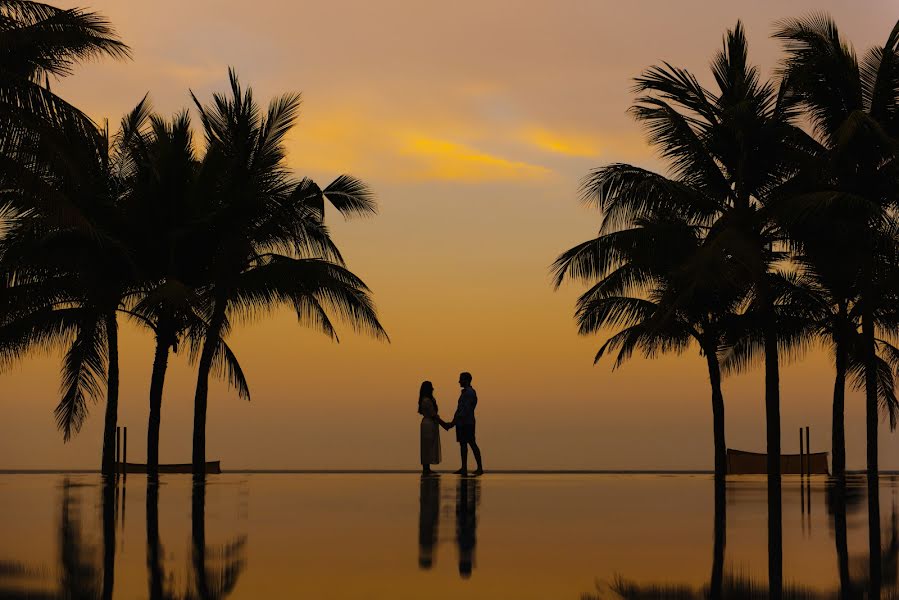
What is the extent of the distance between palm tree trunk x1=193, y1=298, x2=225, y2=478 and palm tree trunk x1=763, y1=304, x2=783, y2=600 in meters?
10.5

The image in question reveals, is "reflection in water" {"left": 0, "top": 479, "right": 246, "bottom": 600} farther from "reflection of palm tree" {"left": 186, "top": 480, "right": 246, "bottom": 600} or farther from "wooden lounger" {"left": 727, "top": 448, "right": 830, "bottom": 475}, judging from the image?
"wooden lounger" {"left": 727, "top": 448, "right": 830, "bottom": 475}

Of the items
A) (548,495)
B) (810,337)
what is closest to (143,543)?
(548,495)

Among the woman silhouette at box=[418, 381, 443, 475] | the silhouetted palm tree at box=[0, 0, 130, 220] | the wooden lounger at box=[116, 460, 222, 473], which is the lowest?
the wooden lounger at box=[116, 460, 222, 473]

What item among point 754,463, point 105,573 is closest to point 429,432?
point 754,463

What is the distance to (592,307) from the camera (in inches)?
1152

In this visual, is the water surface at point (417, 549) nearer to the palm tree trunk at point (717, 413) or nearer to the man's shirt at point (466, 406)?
the man's shirt at point (466, 406)

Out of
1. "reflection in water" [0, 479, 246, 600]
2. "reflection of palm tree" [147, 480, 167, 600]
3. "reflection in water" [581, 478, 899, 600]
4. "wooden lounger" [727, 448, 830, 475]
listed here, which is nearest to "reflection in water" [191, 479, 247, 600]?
"reflection in water" [0, 479, 246, 600]

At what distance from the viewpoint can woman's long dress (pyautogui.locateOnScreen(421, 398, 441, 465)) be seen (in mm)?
24109

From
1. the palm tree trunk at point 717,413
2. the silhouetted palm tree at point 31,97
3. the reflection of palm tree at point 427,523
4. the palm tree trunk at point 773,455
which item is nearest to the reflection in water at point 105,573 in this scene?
the reflection of palm tree at point 427,523

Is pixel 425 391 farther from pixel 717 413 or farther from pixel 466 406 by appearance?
pixel 717 413

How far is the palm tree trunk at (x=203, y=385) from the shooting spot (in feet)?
80.8

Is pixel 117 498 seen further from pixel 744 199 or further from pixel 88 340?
pixel 744 199

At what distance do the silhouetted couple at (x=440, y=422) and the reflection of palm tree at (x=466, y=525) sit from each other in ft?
17.8

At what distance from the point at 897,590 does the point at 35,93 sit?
1254 centimetres
